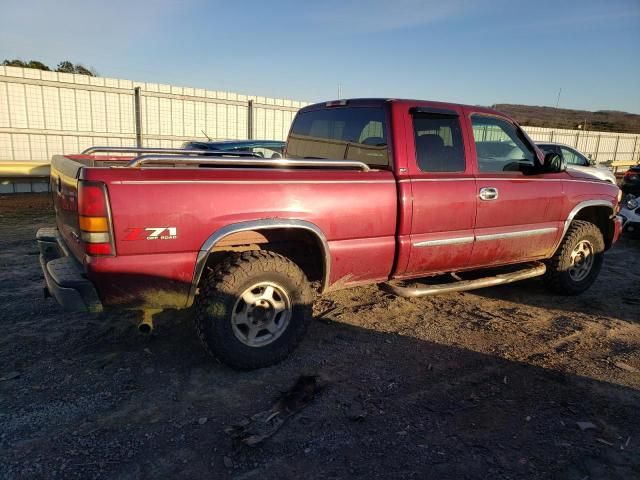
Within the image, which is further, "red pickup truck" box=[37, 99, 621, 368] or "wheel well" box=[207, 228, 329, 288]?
"wheel well" box=[207, 228, 329, 288]

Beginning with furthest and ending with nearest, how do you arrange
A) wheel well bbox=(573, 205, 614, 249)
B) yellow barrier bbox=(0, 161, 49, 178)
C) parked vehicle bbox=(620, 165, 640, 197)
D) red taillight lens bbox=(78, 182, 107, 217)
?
parked vehicle bbox=(620, 165, 640, 197), yellow barrier bbox=(0, 161, 49, 178), wheel well bbox=(573, 205, 614, 249), red taillight lens bbox=(78, 182, 107, 217)

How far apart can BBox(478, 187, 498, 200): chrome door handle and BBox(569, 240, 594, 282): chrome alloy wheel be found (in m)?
1.62

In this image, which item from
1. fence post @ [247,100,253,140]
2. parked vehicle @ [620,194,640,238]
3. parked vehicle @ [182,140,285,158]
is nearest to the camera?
parked vehicle @ [620,194,640,238]

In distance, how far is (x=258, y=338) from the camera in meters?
3.47

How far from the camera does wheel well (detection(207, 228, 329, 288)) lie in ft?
11.1

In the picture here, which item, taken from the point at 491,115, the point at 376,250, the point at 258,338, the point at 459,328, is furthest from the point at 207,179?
the point at 491,115

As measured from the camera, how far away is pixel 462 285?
14.5 ft

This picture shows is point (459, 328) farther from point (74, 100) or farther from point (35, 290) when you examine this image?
point (74, 100)

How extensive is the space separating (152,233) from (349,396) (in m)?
1.66

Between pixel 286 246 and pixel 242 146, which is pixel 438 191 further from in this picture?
pixel 242 146

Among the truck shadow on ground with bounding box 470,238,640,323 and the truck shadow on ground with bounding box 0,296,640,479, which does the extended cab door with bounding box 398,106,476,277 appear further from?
the truck shadow on ground with bounding box 470,238,640,323

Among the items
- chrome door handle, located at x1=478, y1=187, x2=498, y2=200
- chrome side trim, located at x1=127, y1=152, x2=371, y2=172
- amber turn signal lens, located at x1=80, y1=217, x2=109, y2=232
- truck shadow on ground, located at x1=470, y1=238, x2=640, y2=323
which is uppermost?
chrome side trim, located at x1=127, y1=152, x2=371, y2=172

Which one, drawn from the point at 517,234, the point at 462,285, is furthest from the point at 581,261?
the point at 462,285

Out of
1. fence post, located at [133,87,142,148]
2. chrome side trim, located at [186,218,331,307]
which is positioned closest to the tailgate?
chrome side trim, located at [186,218,331,307]
